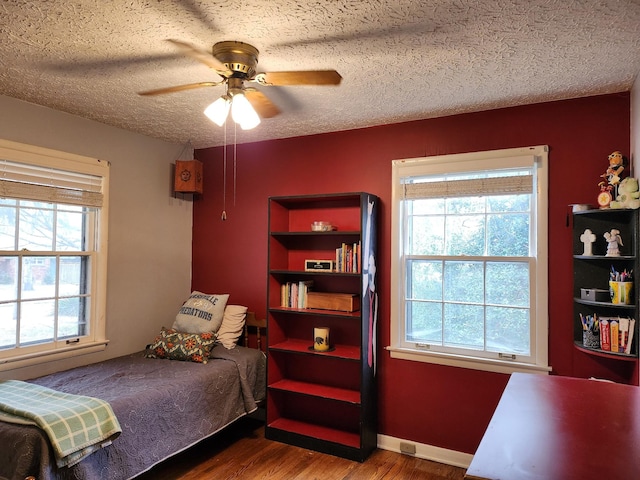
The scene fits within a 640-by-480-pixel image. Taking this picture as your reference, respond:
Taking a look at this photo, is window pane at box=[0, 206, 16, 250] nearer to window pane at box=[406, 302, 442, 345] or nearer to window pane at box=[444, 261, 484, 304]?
window pane at box=[406, 302, 442, 345]

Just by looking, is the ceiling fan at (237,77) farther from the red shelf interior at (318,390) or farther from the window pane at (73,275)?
the red shelf interior at (318,390)

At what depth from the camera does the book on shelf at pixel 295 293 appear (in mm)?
3520

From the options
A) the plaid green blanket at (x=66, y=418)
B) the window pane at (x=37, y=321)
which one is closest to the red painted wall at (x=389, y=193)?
the window pane at (x=37, y=321)

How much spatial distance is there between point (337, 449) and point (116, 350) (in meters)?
1.96

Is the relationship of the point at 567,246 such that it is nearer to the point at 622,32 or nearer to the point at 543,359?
the point at 543,359

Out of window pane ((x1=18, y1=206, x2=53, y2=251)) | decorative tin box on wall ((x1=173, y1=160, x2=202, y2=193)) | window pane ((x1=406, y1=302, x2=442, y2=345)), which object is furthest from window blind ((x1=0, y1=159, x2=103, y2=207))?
window pane ((x1=406, y1=302, x2=442, y2=345))

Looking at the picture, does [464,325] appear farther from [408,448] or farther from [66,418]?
[66,418]

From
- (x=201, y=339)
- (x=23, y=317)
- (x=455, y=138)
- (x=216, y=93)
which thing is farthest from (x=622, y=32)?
(x=23, y=317)

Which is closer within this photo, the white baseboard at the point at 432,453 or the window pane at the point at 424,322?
the white baseboard at the point at 432,453

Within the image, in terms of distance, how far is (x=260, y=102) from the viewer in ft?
7.79

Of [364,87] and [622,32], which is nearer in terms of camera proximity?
[622,32]

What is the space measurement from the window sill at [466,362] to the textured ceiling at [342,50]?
176 cm

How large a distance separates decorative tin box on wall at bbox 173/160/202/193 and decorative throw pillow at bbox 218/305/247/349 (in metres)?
1.15

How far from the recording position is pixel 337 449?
10.6 feet
